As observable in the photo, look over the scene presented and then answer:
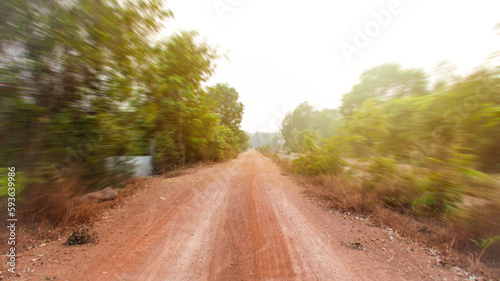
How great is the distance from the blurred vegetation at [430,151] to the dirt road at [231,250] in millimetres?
865

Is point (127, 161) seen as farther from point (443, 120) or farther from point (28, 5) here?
point (443, 120)

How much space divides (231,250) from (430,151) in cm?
342

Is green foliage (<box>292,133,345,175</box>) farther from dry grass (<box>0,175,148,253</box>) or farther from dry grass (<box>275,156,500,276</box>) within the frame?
dry grass (<box>0,175,148,253</box>)

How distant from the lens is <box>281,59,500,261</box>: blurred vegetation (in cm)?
210

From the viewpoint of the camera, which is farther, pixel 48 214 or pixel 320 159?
pixel 320 159

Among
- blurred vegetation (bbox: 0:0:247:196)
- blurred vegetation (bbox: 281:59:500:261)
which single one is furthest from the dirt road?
blurred vegetation (bbox: 0:0:247:196)

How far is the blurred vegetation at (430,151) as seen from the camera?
2.10 meters

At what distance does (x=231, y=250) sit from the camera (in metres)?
2.25

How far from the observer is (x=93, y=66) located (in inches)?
118

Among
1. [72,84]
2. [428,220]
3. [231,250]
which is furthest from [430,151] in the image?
[72,84]

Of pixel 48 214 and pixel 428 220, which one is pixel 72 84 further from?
pixel 428 220

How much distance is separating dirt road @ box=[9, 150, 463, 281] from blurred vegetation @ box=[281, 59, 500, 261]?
865 millimetres

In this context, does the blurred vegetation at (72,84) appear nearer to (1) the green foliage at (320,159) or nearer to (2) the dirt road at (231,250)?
(2) the dirt road at (231,250)

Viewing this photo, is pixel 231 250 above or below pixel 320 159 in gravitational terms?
below
